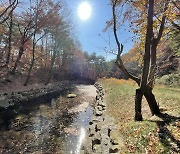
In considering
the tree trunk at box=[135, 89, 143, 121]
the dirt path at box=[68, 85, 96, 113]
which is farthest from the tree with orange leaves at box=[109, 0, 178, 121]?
the dirt path at box=[68, 85, 96, 113]

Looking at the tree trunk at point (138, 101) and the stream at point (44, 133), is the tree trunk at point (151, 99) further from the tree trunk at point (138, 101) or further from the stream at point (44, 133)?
the stream at point (44, 133)

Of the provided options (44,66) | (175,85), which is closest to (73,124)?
(175,85)

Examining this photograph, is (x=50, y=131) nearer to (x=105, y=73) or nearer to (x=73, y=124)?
(x=73, y=124)

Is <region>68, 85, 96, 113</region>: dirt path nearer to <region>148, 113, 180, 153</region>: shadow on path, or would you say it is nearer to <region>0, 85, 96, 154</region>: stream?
<region>0, 85, 96, 154</region>: stream

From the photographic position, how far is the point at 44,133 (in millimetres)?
11469

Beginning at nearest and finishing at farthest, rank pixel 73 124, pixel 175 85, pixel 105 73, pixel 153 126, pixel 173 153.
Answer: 1. pixel 173 153
2. pixel 153 126
3. pixel 73 124
4. pixel 175 85
5. pixel 105 73

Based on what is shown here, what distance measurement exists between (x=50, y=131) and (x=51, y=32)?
23859mm

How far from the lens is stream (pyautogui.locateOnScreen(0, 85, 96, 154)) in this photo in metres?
9.36

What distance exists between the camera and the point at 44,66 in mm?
44438

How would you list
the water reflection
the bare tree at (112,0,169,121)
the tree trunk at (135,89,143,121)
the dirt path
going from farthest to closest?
the dirt path < the tree trunk at (135,89,143,121) < the bare tree at (112,0,169,121) < the water reflection

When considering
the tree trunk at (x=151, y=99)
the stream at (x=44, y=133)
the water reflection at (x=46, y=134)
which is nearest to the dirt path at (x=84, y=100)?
the stream at (x=44, y=133)

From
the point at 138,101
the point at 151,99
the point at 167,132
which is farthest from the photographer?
the point at 151,99

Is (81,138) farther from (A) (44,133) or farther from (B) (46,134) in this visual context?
(A) (44,133)

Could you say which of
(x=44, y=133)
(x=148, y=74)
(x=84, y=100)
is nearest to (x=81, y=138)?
(x=44, y=133)
